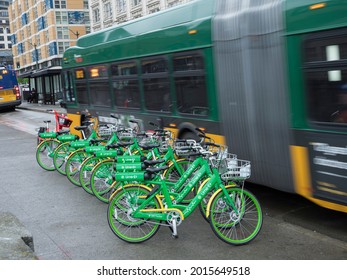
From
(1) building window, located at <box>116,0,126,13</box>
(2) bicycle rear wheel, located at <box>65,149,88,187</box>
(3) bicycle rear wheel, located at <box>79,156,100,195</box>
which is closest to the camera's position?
(3) bicycle rear wheel, located at <box>79,156,100,195</box>

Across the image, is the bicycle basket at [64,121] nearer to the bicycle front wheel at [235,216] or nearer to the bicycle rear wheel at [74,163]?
the bicycle rear wheel at [74,163]

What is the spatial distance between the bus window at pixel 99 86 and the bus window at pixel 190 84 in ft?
10.6

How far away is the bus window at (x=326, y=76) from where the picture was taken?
4867mm

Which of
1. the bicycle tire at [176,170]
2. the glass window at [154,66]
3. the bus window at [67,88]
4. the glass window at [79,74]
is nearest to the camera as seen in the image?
the bicycle tire at [176,170]

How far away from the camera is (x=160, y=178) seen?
5395mm

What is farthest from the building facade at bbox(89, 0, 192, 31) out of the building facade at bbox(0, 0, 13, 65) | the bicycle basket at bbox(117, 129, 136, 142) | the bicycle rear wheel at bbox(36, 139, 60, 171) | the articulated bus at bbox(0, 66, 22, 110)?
the building facade at bbox(0, 0, 13, 65)

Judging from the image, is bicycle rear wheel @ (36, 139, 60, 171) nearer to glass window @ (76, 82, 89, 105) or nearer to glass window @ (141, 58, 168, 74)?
glass window @ (76, 82, 89, 105)

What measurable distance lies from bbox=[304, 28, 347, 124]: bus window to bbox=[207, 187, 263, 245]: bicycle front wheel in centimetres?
127

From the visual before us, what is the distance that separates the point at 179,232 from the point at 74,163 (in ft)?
11.5

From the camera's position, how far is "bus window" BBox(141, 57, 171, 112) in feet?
26.8

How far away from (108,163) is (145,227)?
2.00 metres

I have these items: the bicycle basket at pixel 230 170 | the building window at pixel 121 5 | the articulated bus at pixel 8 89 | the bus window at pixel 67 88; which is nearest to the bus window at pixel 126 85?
the bus window at pixel 67 88
